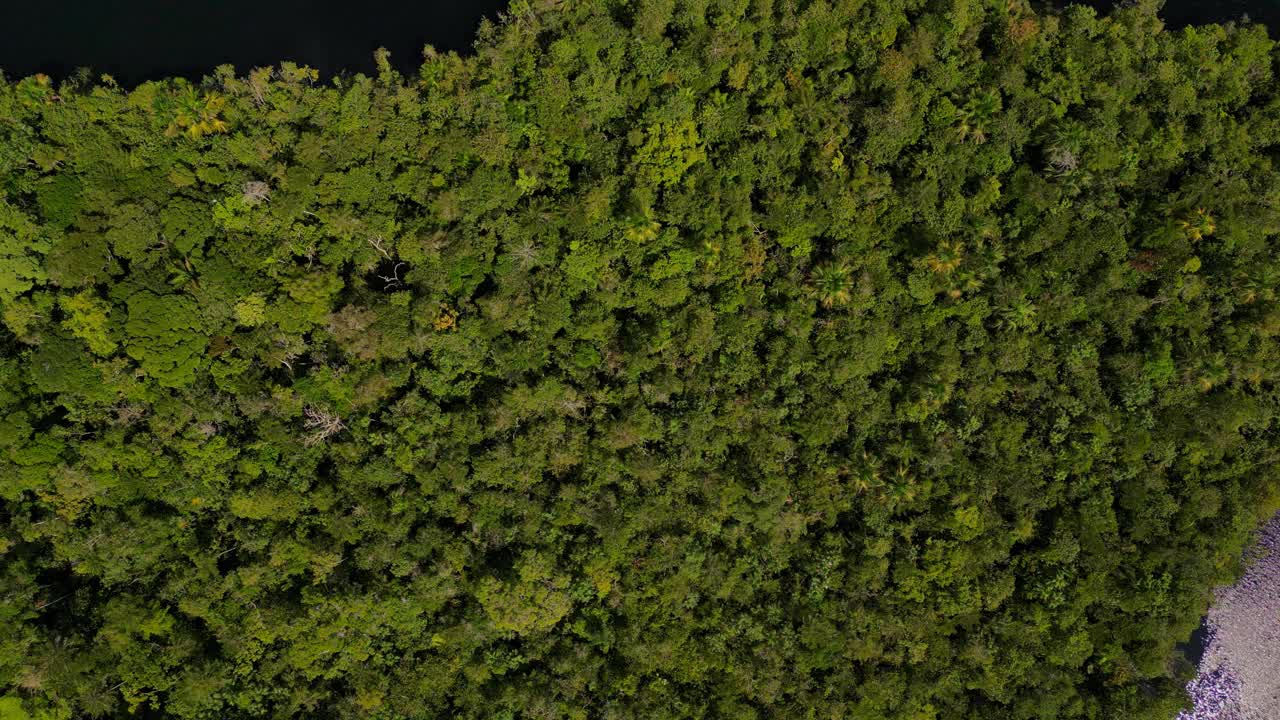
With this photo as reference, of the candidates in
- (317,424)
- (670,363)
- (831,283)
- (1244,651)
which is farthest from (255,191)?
(1244,651)

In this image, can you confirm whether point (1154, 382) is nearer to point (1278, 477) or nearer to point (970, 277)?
point (1278, 477)

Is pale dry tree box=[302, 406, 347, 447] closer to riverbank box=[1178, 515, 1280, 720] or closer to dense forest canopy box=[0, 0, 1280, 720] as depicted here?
dense forest canopy box=[0, 0, 1280, 720]

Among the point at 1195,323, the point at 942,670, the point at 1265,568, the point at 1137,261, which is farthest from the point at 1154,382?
the point at 942,670

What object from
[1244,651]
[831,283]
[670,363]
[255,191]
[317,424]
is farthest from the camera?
[1244,651]

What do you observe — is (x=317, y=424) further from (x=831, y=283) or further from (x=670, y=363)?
(x=831, y=283)

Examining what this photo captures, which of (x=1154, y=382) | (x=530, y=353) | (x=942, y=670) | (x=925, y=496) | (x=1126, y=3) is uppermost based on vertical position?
(x=1126, y=3)

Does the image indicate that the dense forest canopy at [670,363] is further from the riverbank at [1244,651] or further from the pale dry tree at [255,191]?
the riverbank at [1244,651]

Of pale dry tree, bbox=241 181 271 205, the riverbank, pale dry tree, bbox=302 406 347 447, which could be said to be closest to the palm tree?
pale dry tree, bbox=302 406 347 447
